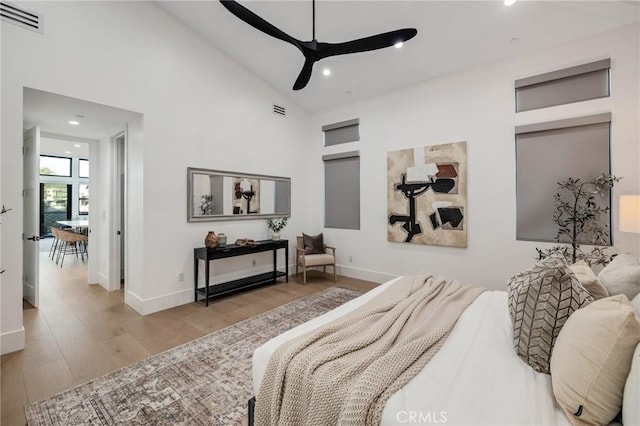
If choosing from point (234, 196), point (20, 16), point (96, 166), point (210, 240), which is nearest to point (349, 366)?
point (210, 240)

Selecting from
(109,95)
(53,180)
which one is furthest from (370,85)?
(53,180)

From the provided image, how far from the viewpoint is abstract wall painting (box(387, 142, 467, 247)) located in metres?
4.05

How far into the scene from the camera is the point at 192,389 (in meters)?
2.06

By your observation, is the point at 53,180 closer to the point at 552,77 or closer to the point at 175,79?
the point at 175,79

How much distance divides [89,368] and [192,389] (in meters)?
1.01

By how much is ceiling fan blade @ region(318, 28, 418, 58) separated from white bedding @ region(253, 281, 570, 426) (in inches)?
93.8

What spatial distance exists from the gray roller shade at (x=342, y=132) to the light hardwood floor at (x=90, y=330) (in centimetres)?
267

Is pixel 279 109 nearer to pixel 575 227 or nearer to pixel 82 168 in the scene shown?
pixel 575 227

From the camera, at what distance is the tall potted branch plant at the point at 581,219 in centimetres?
315

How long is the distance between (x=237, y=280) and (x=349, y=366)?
358 centimetres

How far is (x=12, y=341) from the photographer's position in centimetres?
256

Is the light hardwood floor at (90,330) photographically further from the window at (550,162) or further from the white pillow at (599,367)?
the white pillow at (599,367)

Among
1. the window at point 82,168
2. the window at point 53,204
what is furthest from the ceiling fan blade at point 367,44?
the window at point 53,204

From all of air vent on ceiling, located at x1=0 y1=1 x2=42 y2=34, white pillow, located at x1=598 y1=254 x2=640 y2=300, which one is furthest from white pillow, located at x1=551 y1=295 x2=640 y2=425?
air vent on ceiling, located at x1=0 y1=1 x2=42 y2=34
